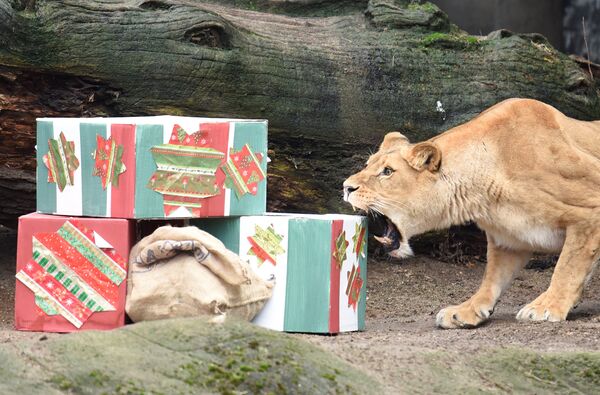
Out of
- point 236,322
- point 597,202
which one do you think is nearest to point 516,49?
point 597,202

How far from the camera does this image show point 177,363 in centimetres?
338

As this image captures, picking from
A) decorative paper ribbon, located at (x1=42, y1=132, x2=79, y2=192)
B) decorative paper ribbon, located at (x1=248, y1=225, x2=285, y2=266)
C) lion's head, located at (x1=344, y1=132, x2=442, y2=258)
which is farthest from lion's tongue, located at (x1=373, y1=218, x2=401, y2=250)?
decorative paper ribbon, located at (x1=42, y1=132, x2=79, y2=192)

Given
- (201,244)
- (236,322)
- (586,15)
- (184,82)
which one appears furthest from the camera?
(586,15)

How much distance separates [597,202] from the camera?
18.8 feet

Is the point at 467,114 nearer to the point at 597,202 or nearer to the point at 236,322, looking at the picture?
the point at 597,202

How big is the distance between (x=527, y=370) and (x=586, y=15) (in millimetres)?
8330

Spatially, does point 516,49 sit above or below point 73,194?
above

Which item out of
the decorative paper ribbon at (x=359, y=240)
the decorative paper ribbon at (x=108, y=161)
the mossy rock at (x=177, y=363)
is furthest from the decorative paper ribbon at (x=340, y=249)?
the mossy rock at (x=177, y=363)

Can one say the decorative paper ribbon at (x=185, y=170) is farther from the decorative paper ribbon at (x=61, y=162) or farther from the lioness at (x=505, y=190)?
the lioness at (x=505, y=190)

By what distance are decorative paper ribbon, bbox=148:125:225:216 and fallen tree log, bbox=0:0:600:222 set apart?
1587 mm

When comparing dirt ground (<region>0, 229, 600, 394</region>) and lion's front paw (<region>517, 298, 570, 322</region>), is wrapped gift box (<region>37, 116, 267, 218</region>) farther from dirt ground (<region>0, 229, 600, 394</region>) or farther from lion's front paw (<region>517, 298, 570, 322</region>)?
lion's front paw (<region>517, 298, 570, 322</region>)

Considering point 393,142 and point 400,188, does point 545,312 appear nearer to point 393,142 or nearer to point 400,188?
point 400,188

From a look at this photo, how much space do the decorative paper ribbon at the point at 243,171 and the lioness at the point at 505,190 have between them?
29.0 inches

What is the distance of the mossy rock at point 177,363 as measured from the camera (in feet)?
10.5
